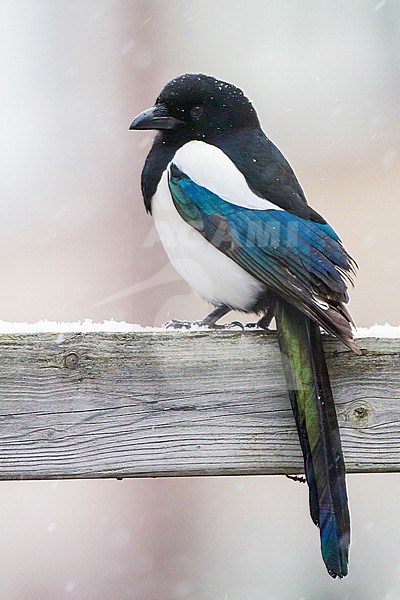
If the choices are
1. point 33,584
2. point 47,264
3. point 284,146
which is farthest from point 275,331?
point 33,584

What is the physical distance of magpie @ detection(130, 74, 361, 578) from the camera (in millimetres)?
1526

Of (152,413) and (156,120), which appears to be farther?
(156,120)

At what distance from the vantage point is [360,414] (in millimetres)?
1599

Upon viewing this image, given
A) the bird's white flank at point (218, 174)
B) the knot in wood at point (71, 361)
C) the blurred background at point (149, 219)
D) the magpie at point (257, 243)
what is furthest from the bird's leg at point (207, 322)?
the blurred background at point (149, 219)

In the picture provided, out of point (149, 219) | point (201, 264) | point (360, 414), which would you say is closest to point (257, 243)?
point (201, 264)

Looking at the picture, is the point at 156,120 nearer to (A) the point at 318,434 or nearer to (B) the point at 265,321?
(B) the point at 265,321

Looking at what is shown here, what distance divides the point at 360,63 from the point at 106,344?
8.30 ft

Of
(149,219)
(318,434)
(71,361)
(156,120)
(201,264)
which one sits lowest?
(318,434)

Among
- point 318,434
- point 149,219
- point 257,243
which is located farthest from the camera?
point 149,219

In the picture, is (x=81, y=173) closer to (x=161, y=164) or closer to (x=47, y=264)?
(x=47, y=264)

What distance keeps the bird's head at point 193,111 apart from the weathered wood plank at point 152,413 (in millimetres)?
608

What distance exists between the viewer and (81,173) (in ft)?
12.6

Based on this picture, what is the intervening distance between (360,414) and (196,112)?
30.2 inches

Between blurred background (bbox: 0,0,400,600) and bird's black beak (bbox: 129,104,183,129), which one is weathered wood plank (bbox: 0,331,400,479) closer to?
bird's black beak (bbox: 129,104,183,129)
